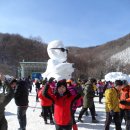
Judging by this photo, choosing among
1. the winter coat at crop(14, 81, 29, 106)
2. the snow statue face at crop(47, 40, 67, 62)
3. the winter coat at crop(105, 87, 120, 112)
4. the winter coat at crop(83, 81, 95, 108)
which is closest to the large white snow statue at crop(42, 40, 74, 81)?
the snow statue face at crop(47, 40, 67, 62)

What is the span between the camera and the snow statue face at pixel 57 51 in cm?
2600

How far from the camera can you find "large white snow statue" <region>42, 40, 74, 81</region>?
83.2 feet

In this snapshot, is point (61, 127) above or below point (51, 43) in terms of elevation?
below

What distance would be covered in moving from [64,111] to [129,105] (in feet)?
7.59

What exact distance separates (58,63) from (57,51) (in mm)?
1071

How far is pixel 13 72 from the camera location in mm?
94000

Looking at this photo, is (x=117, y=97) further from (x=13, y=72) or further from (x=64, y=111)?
(x=13, y=72)

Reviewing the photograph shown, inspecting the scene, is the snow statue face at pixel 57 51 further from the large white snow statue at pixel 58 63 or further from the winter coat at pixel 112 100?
the winter coat at pixel 112 100

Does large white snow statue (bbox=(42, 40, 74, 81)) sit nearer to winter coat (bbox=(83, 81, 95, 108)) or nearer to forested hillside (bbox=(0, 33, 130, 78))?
winter coat (bbox=(83, 81, 95, 108))

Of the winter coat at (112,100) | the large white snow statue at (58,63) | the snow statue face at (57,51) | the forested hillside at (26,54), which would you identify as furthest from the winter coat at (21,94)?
the forested hillside at (26,54)

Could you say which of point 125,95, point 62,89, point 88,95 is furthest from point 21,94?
point 88,95

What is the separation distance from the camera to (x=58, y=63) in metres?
25.8

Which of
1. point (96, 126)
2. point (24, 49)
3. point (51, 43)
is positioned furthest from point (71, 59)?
point (96, 126)

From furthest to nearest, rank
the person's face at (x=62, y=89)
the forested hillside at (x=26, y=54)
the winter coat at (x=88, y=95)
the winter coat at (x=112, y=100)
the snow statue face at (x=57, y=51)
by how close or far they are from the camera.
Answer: the forested hillside at (x=26, y=54) < the snow statue face at (x=57, y=51) < the winter coat at (x=88, y=95) < the winter coat at (x=112, y=100) < the person's face at (x=62, y=89)
